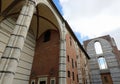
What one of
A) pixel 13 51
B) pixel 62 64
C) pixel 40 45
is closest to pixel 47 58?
pixel 40 45

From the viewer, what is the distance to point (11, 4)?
8.87 meters

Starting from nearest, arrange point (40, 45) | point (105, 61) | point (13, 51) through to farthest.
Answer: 1. point (13, 51)
2. point (40, 45)
3. point (105, 61)

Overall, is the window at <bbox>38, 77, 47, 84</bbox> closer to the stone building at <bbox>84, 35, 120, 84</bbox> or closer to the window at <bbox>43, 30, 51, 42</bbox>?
the window at <bbox>43, 30, 51, 42</bbox>

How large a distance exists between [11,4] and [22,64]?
5.60 metres

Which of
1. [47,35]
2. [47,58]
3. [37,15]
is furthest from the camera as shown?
[47,35]

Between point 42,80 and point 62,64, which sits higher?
point 62,64

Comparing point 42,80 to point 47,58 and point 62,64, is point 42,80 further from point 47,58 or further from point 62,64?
point 62,64

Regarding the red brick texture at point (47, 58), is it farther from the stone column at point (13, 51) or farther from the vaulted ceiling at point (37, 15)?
the stone column at point (13, 51)

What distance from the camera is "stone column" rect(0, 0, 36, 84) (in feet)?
13.5

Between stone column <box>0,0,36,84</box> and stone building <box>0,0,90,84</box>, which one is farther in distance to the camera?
stone building <box>0,0,90,84</box>

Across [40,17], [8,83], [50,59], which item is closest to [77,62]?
[50,59]

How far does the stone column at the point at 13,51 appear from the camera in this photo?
13.5 feet

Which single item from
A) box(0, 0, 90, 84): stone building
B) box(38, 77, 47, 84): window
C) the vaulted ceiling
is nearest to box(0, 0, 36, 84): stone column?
box(0, 0, 90, 84): stone building

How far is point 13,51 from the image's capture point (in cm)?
465
